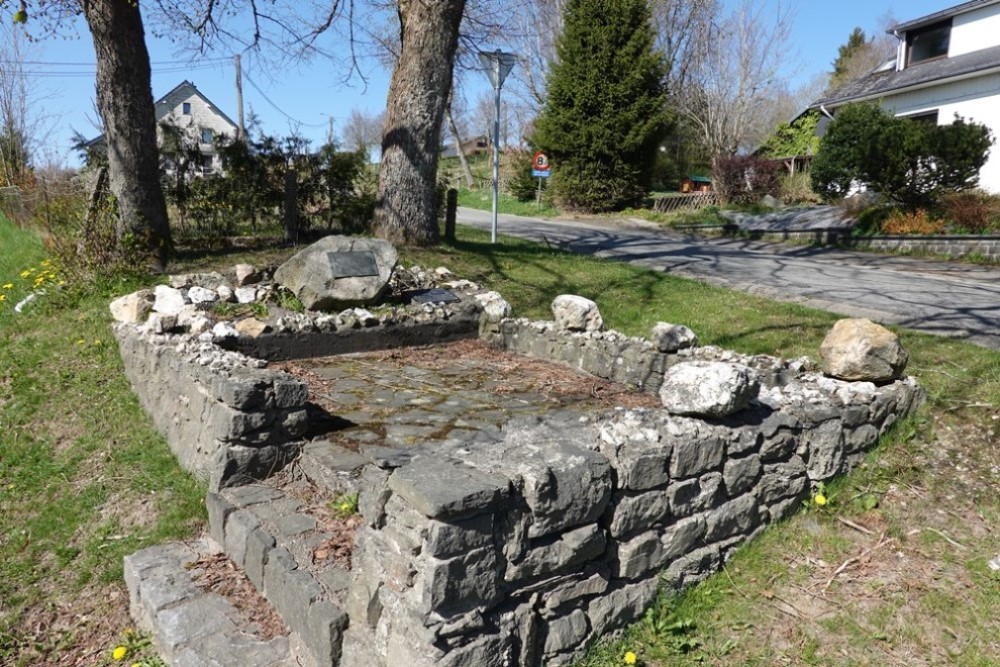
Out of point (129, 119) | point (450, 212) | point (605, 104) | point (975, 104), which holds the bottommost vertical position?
point (450, 212)

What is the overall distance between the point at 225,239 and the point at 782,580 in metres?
8.99

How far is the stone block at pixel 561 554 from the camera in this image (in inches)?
109

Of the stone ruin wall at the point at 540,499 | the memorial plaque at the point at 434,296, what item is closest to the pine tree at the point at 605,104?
the memorial plaque at the point at 434,296

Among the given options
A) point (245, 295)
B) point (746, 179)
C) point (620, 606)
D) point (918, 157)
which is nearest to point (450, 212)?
point (245, 295)

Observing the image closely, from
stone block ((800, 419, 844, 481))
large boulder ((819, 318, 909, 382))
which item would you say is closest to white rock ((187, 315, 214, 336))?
stone block ((800, 419, 844, 481))

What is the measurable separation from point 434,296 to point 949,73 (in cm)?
1842

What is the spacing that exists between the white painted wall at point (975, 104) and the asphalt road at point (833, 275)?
6595mm

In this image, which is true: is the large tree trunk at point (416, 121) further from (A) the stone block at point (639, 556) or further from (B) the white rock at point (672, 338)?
(A) the stone block at point (639, 556)

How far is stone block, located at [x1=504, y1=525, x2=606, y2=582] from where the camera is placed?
278 centimetres

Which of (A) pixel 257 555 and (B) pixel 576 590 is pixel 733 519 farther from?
(A) pixel 257 555

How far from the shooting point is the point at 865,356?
4430 millimetres

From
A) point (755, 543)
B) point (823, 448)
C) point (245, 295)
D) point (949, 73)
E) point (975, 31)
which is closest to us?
point (755, 543)

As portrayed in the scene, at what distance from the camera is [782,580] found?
3.52 m

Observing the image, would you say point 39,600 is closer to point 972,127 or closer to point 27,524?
point 27,524
